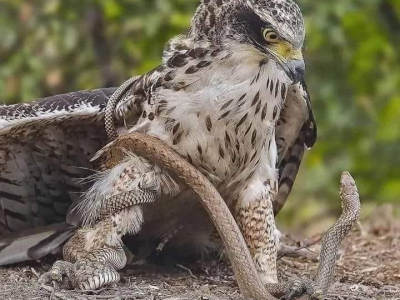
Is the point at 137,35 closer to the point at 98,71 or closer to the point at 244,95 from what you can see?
the point at 98,71

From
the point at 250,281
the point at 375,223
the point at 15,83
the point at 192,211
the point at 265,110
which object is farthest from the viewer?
the point at 15,83

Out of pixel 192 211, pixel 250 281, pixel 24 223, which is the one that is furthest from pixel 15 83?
pixel 250 281

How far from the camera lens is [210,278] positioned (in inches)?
199

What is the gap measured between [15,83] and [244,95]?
18.2ft

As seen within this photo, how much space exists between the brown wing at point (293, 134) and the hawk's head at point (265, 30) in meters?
0.73

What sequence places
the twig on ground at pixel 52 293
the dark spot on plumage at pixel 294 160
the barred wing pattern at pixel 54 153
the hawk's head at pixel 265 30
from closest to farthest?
the hawk's head at pixel 265 30 < the twig on ground at pixel 52 293 < the barred wing pattern at pixel 54 153 < the dark spot on plumage at pixel 294 160

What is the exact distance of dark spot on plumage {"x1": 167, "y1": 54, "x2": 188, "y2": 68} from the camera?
454 centimetres

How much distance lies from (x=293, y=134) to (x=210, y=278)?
37.0 inches

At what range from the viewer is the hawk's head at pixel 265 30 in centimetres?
407

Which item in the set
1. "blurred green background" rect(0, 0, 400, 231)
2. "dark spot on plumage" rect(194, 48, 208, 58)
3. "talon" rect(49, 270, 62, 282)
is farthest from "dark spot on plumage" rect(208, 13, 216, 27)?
"blurred green background" rect(0, 0, 400, 231)

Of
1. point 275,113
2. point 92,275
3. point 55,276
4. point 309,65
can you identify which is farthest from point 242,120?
point 309,65

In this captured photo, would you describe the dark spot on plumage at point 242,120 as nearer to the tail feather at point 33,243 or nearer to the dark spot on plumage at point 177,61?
the dark spot on plumage at point 177,61

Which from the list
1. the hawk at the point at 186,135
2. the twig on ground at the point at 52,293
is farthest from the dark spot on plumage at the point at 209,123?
the twig on ground at the point at 52,293

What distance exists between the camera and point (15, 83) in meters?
9.58
